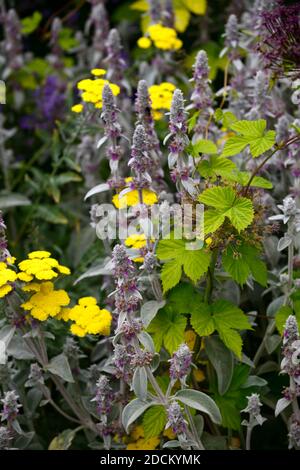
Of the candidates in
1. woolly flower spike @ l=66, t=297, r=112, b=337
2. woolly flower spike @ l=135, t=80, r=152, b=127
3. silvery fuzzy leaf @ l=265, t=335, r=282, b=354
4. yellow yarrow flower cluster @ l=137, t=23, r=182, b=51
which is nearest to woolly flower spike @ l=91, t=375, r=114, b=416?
woolly flower spike @ l=66, t=297, r=112, b=337

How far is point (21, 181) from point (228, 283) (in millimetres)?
1550

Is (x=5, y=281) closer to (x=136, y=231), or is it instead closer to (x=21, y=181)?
(x=136, y=231)

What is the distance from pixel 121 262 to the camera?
5.47 feet

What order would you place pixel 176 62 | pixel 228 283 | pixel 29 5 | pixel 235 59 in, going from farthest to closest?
pixel 29 5, pixel 176 62, pixel 235 59, pixel 228 283

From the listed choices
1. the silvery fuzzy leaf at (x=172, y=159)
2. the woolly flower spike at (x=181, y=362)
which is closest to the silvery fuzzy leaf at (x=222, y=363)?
the woolly flower spike at (x=181, y=362)

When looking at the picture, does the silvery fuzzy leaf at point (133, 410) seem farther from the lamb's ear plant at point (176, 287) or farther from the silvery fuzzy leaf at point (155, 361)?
the silvery fuzzy leaf at point (155, 361)

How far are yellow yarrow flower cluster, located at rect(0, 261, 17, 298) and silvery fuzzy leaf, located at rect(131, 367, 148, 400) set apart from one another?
38cm

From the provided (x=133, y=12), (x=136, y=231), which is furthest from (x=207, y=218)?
(x=133, y=12)

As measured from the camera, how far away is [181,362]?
1740mm

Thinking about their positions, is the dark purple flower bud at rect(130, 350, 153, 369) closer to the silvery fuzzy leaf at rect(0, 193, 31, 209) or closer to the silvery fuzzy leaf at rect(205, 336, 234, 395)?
the silvery fuzzy leaf at rect(205, 336, 234, 395)

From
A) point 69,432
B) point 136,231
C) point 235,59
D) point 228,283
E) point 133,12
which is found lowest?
point 69,432

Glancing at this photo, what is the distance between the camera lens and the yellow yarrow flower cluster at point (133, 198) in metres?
1.98

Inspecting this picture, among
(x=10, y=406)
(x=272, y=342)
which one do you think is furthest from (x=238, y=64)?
(x=10, y=406)

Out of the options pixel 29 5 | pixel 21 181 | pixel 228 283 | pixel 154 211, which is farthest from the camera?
pixel 29 5
